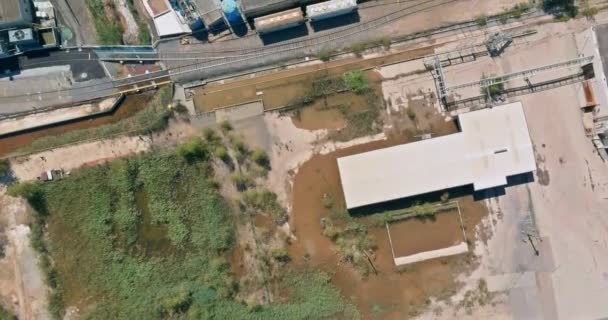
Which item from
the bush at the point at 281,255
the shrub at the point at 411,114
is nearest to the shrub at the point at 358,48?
the shrub at the point at 411,114

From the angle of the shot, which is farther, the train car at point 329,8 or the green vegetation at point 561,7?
the green vegetation at point 561,7

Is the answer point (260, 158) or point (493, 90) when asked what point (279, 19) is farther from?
point (493, 90)

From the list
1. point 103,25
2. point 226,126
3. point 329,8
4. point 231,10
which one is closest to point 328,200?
point 226,126

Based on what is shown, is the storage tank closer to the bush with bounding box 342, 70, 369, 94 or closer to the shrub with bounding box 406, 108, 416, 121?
the bush with bounding box 342, 70, 369, 94

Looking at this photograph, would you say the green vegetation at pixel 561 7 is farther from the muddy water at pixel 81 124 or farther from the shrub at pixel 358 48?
the muddy water at pixel 81 124

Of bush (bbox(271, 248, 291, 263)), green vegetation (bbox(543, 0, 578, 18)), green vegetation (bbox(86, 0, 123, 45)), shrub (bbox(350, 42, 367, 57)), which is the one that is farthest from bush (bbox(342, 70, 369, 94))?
green vegetation (bbox(86, 0, 123, 45))

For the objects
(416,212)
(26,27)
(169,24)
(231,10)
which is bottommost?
(416,212)
